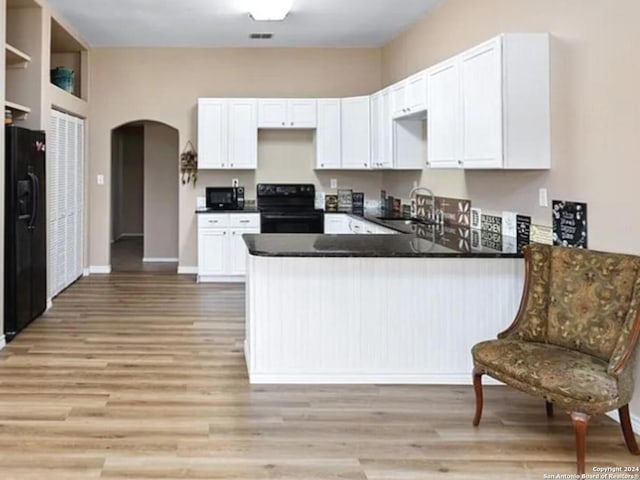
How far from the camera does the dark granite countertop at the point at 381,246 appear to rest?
11.5ft

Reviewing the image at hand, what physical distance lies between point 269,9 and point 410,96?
162 centimetres

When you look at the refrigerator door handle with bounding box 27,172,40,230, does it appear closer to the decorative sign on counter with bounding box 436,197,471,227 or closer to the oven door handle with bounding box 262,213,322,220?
the oven door handle with bounding box 262,213,322,220

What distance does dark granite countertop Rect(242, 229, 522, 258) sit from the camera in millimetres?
3500

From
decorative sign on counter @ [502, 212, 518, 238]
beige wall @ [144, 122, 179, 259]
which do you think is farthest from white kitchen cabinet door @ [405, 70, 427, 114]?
beige wall @ [144, 122, 179, 259]

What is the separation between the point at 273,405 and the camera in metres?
3.33

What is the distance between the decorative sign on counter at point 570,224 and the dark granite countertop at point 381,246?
0.28 meters

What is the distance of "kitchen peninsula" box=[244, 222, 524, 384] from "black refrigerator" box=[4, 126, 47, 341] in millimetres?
2150

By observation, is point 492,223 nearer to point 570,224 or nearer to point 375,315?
point 570,224

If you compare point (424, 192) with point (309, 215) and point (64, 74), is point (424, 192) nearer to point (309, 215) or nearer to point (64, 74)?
point (309, 215)

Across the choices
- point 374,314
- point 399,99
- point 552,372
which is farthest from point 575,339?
point 399,99

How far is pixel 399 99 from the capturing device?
573 centimetres

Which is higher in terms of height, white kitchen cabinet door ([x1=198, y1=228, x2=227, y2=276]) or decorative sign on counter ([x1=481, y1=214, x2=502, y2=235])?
decorative sign on counter ([x1=481, y1=214, x2=502, y2=235])

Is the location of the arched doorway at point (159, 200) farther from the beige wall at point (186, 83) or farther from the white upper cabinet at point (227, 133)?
the white upper cabinet at point (227, 133)

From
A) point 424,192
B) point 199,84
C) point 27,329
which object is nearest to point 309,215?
point 424,192
